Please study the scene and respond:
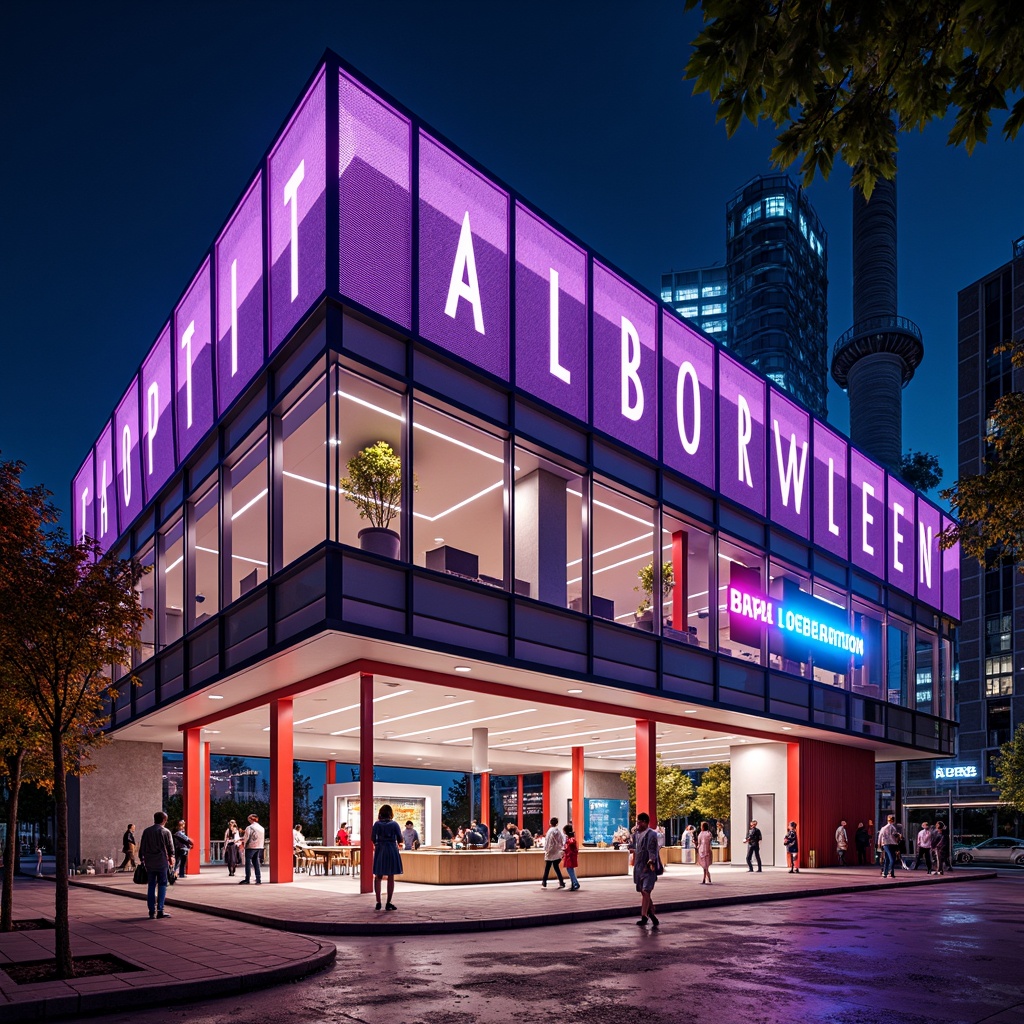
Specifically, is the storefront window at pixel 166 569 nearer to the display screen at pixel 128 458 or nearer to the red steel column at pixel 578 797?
the display screen at pixel 128 458

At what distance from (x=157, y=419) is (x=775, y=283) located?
148 m

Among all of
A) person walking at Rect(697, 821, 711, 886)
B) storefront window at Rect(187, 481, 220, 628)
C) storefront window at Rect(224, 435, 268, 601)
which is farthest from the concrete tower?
storefront window at Rect(187, 481, 220, 628)

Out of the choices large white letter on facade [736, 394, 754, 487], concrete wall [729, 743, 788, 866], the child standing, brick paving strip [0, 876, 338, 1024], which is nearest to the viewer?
brick paving strip [0, 876, 338, 1024]

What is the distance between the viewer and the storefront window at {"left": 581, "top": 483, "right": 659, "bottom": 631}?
2339 cm

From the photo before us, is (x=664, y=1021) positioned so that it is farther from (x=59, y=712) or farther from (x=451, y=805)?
(x=451, y=805)

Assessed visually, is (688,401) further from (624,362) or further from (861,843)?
(861,843)

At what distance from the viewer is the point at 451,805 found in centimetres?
7438

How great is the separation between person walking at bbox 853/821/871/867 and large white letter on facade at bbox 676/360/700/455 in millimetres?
17171

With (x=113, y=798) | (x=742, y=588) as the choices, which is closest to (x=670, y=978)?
(x=742, y=588)

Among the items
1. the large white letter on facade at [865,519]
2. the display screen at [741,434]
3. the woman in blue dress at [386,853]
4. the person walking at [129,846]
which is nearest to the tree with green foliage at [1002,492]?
the woman in blue dress at [386,853]

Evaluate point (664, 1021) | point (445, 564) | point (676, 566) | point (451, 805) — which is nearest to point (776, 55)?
point (664, 1021)

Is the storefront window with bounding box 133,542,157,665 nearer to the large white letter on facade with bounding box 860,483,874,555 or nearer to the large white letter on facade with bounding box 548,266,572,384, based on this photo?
the large white letter on facade with bounding box 548,266,572,384

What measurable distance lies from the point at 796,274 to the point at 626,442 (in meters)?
152

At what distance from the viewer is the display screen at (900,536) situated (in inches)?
1420
